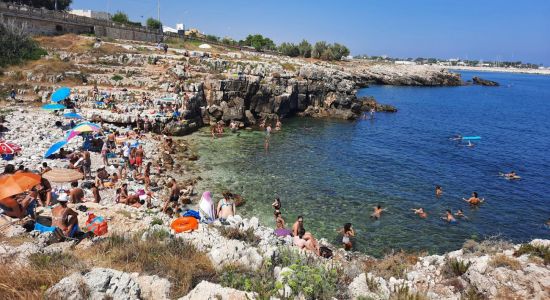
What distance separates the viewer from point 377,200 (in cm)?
2131

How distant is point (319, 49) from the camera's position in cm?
11375

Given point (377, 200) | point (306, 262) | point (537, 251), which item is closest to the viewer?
point (306, 262)

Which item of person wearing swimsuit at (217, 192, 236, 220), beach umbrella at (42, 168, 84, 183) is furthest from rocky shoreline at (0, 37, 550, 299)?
beach umbrella at (42, 168, 84, 183)

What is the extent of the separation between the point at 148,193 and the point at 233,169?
7.69 metres

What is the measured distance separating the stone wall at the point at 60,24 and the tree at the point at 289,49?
1984 inches

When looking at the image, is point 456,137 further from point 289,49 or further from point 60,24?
point 289,49

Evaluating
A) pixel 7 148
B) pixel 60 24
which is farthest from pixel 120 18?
pixel 7 148

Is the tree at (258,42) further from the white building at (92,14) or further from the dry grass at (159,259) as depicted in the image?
the dry grass at (159,259)

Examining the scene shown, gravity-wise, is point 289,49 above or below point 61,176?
above

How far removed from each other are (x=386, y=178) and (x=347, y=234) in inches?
415

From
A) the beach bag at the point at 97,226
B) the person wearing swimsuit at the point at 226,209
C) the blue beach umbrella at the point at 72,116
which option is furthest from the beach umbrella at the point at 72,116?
the beach bag at the point at 97,226

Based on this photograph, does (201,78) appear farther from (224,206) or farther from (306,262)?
(306,262)

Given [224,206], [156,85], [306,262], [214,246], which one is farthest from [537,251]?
[156,85]

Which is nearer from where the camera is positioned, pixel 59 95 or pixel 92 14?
pixel 59 95
